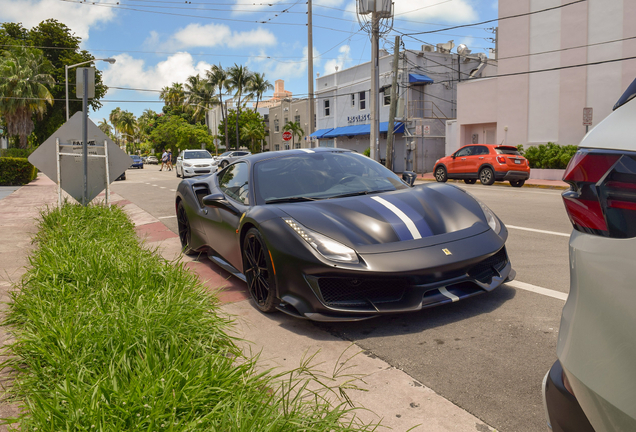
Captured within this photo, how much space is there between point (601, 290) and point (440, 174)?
21.5m

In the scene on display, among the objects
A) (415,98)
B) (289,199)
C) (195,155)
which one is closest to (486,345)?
(289,199)

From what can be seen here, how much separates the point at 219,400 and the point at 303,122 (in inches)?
1921

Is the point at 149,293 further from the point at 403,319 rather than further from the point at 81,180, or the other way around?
the point at 81,180

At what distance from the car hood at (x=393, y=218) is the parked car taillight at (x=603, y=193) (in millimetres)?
2075

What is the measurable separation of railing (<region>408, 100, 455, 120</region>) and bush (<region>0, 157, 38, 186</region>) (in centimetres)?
2112

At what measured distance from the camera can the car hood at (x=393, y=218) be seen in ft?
12.2

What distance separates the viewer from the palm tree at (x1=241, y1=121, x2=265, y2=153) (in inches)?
2339

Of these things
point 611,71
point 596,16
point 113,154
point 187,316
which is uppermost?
point 596,16

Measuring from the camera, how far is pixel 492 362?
317 cm

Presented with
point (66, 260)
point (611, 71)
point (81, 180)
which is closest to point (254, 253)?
point (66, 260)

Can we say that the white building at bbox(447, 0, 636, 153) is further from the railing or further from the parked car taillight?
the parked car taillight

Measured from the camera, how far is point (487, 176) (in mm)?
19219

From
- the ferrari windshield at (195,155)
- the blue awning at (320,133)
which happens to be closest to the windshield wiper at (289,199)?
the ferrari windshield at (195,155)

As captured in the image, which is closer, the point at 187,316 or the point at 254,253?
the point at 187,316
